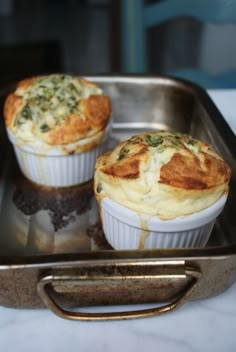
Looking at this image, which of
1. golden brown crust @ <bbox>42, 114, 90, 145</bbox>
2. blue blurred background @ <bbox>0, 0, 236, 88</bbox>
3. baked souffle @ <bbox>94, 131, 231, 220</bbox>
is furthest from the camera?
blue blurred background @ <bbox>0, 0, 236, 88</bbox>

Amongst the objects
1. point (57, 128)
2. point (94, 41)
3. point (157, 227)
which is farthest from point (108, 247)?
point (94, 41)

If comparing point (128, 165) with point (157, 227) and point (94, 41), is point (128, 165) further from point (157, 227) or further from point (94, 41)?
point (94, 41)

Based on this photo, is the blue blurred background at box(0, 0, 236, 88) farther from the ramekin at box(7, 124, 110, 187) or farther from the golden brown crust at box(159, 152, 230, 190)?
the golden brown crust at box(159, 152, 230, 190)

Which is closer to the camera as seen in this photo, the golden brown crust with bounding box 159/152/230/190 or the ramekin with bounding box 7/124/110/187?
the golden brown crust with bounding box 159/152/230/190

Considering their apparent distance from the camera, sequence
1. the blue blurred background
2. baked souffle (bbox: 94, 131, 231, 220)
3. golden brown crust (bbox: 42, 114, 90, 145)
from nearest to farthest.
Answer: baked souffle (bbox: 94, 131, 231, 220) < golden brown crust (bbox: 42, 114, 90, 145) < the blue blurred background

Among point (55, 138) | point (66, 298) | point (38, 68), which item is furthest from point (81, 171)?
point (38, 68)

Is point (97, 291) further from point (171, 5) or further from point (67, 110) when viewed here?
point (171, 5)

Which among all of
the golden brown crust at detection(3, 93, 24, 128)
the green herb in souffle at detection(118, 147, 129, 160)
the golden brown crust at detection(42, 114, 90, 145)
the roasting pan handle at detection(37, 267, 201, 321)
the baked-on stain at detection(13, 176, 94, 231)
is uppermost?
the green herb in souffle at detection(118, 147, 129, 160)

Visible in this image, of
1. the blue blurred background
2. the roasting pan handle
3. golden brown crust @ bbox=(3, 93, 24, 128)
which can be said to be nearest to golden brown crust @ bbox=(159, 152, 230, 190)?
the roasting pan handle
